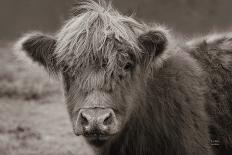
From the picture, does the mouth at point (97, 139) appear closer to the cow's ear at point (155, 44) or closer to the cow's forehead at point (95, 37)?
the cow's forehead at point (95, 37)

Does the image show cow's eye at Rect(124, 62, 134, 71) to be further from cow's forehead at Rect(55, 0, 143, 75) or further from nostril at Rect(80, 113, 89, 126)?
nostril at Rect(80, 113, 89, 126)

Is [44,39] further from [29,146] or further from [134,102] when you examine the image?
[29,146]

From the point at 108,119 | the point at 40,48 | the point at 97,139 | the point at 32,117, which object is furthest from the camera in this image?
the point at 32,117

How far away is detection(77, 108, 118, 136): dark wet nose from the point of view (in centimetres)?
498

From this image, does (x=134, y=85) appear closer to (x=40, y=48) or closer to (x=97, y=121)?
(x=97, y=121)

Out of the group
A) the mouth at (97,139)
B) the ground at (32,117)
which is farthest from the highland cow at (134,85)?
the ground at (32,117)

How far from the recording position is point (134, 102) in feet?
18.5

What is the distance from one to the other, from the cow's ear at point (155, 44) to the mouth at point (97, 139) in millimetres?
908

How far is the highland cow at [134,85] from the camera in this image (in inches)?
212

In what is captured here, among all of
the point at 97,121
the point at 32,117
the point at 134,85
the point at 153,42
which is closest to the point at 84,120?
the point at 97,121

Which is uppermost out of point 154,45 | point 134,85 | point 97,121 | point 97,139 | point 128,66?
point 154,45

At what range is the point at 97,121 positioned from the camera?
16.3 ft

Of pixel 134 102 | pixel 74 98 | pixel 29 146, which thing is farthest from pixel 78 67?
pixel 29 146

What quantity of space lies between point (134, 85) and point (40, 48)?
1025 millimetres
